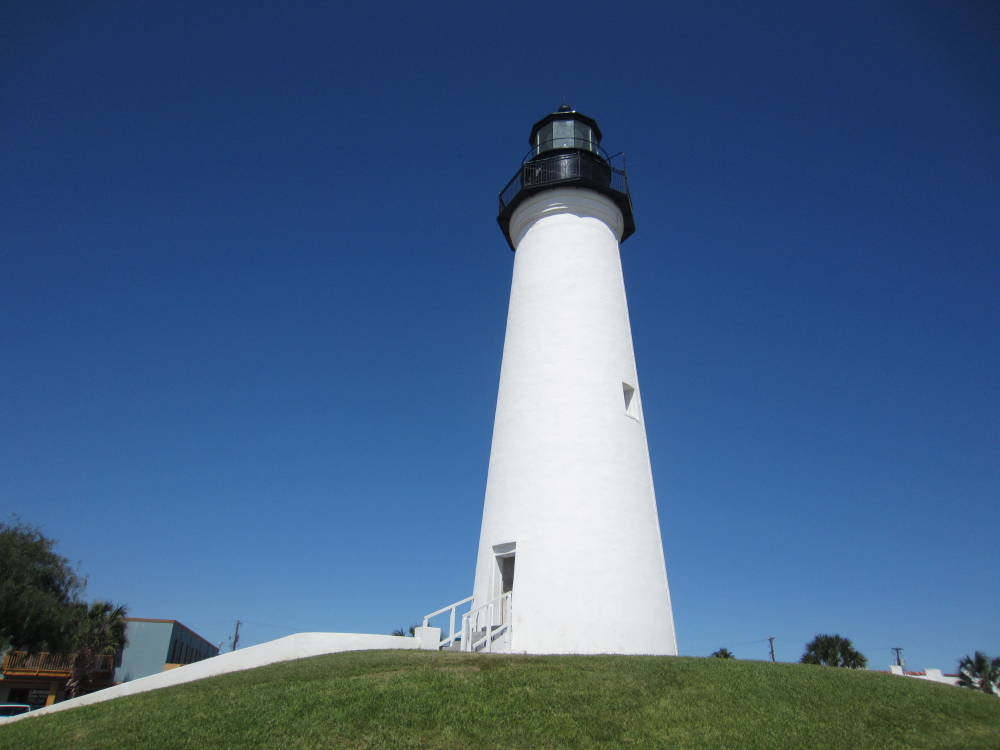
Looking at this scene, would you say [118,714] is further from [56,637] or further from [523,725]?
[56,637]

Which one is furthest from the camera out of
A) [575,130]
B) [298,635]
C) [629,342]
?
[575,130]

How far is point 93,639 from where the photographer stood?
113 feet

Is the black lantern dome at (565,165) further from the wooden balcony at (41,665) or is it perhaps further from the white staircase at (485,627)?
the wooden balcony at (41,665)

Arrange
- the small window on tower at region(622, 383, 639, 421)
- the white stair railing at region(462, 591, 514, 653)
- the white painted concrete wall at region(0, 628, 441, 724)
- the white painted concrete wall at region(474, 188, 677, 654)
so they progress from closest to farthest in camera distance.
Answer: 1. the white painted concrete wall at region(0, 628, 441, 724)
2. the white painted concrete wall at region(474, 188, 677, 654)
3. the white stair railing at region(462, 591, 514, 653)
4. the small window on tower at region(622, 383, 639, 421)

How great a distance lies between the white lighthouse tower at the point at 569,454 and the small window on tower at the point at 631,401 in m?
0.04

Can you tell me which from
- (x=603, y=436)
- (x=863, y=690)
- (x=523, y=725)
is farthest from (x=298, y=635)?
(x=863, y=690)

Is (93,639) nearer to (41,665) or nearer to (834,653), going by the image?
(41,665)

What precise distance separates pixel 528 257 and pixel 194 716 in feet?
45.9

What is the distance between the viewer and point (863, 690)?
1038 centimetres

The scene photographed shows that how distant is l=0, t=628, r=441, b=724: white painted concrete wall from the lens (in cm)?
1223

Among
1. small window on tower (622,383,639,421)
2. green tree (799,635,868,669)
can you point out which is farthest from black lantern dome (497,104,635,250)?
green tree (799,635,868,669)

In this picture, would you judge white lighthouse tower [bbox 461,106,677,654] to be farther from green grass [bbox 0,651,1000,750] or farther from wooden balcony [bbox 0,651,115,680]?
wooden balcony [bbox 0,651,115,680]

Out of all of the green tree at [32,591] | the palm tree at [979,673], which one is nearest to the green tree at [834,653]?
the palm tree at [979,673]

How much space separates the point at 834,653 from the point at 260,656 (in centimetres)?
2580
